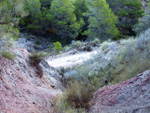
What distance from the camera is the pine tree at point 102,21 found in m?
27.6

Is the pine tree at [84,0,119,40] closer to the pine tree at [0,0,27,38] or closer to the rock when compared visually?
the pine tree at [0,0,27,38]

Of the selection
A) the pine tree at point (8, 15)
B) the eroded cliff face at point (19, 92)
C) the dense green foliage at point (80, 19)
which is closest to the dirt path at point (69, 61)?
the eroded cliff face at point (19, 92)

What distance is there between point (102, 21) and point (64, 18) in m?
7.45

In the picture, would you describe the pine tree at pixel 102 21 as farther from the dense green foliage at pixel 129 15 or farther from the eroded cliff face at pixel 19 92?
the eroded cliff face at pixel 19 92

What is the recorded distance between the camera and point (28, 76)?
5.88m

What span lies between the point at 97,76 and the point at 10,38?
4.12m

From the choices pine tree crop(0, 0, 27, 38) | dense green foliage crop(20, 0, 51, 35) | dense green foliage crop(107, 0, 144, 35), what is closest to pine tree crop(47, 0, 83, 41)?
dense green foliage crop(20, 0, 51, 35)

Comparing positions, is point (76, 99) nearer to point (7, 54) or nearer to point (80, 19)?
point (7, 54)

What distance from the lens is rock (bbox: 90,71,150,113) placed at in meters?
3.50

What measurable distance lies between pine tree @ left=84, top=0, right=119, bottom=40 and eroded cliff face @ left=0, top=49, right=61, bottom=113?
2304 cm

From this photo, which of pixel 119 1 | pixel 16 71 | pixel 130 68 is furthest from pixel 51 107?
pixel 119 1

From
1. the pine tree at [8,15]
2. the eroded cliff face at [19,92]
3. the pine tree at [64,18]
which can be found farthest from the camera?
the pine tree at [64,18]

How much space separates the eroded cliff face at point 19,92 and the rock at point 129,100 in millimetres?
1191

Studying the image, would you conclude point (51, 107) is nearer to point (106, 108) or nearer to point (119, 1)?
point (106, 108)
